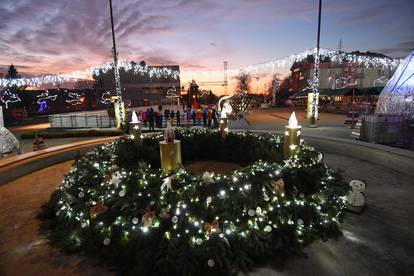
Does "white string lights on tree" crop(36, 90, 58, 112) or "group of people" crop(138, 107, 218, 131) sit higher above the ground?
"white string lights on tree" crop(36, 90, 58, 112)

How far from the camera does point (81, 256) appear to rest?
385 cm

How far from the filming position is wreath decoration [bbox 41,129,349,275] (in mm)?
3477

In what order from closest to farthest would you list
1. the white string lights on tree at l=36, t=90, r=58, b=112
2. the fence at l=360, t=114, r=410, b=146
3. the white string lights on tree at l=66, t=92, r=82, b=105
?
the fence at l=360, t=114, r=410, b=146 < the white string lights on tree at l=36, t=90, r=58, b=112 < the white string lights on tree at l=66, t=92, r=82, b=105

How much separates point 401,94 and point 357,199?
36.9ft

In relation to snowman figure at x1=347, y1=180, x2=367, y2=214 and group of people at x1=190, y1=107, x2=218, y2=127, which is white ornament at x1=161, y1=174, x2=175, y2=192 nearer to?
snowman figure at x1=347, y1=180, x2=367, y2=214

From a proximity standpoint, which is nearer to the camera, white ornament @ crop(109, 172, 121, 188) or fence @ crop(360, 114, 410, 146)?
white ornament @ crop(109, 172, 121, 188)

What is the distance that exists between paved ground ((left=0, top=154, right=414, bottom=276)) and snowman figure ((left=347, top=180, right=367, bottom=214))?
14 cm

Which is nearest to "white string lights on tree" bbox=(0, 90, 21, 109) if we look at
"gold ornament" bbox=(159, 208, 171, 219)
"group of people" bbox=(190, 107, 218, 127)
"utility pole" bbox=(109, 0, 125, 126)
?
"utility pole" bbox=(109, 0, 125, 126)

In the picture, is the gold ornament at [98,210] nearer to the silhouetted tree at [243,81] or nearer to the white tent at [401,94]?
the white tent at [401,94]

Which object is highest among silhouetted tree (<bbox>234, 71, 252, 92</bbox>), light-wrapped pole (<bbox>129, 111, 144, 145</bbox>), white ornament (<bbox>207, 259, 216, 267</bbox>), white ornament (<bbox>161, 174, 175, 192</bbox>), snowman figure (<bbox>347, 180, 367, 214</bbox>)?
silhouetted tree (<bbox>234, 71, 252, 92</bbox>)

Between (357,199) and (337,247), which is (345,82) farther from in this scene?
(337,247)

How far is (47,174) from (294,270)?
784 centimetres

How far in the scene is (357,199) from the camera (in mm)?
4852

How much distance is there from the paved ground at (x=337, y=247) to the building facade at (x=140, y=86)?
48.7 metres
